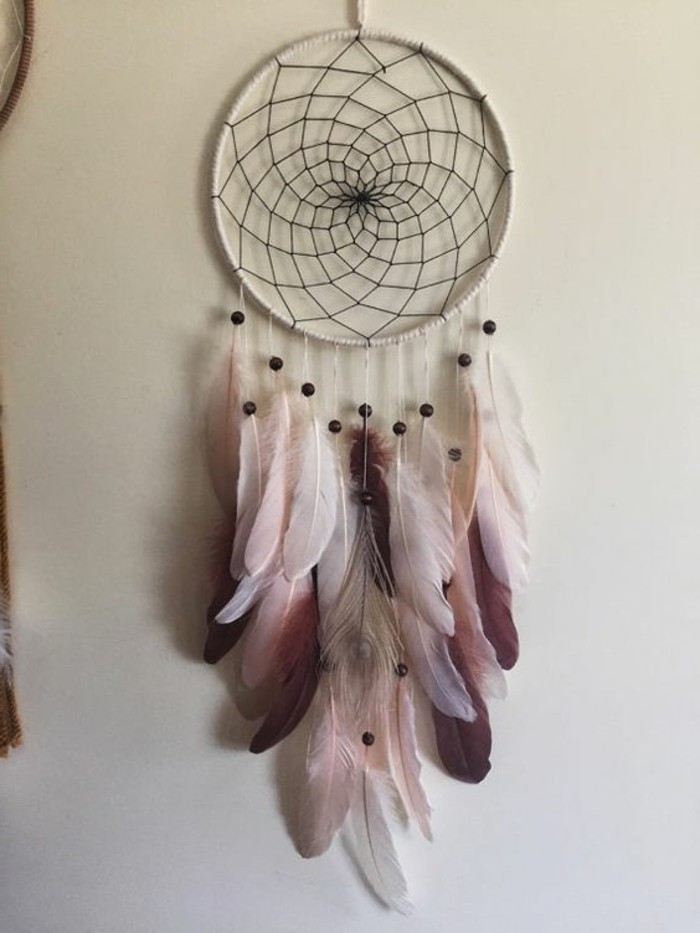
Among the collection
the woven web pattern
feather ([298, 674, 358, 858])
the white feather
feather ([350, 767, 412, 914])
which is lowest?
feather ([350, 767, 412, 914])

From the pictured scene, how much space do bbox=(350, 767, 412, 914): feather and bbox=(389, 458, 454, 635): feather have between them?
0.23 metres

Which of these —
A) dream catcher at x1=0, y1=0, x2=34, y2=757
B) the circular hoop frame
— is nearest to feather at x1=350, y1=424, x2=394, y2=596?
dream catcher at x1=0, y1=0, x2=34, y2=757

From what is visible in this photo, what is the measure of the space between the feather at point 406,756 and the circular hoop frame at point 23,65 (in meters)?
0.84

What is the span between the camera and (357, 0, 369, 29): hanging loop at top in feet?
2.98

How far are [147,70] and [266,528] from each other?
57cm

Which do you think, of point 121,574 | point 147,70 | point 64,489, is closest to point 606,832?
point 121,574

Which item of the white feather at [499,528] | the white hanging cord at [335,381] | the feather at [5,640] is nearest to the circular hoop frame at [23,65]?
the white hanging cord at [335,381]

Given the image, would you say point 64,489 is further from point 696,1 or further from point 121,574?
point 696,1

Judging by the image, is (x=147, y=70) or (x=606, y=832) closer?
(x=147, y=70)

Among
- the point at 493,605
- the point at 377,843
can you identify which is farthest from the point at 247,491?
the point at 377,843

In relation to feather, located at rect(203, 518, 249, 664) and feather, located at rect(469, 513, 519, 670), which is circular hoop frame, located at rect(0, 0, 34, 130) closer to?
feather, located at rect(203, 518, 249, 664)

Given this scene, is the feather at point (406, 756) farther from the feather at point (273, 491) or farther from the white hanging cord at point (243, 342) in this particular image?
the white hanging cord at point (243, 342)

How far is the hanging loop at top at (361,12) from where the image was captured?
0.91 m

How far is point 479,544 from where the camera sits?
0.97 m
